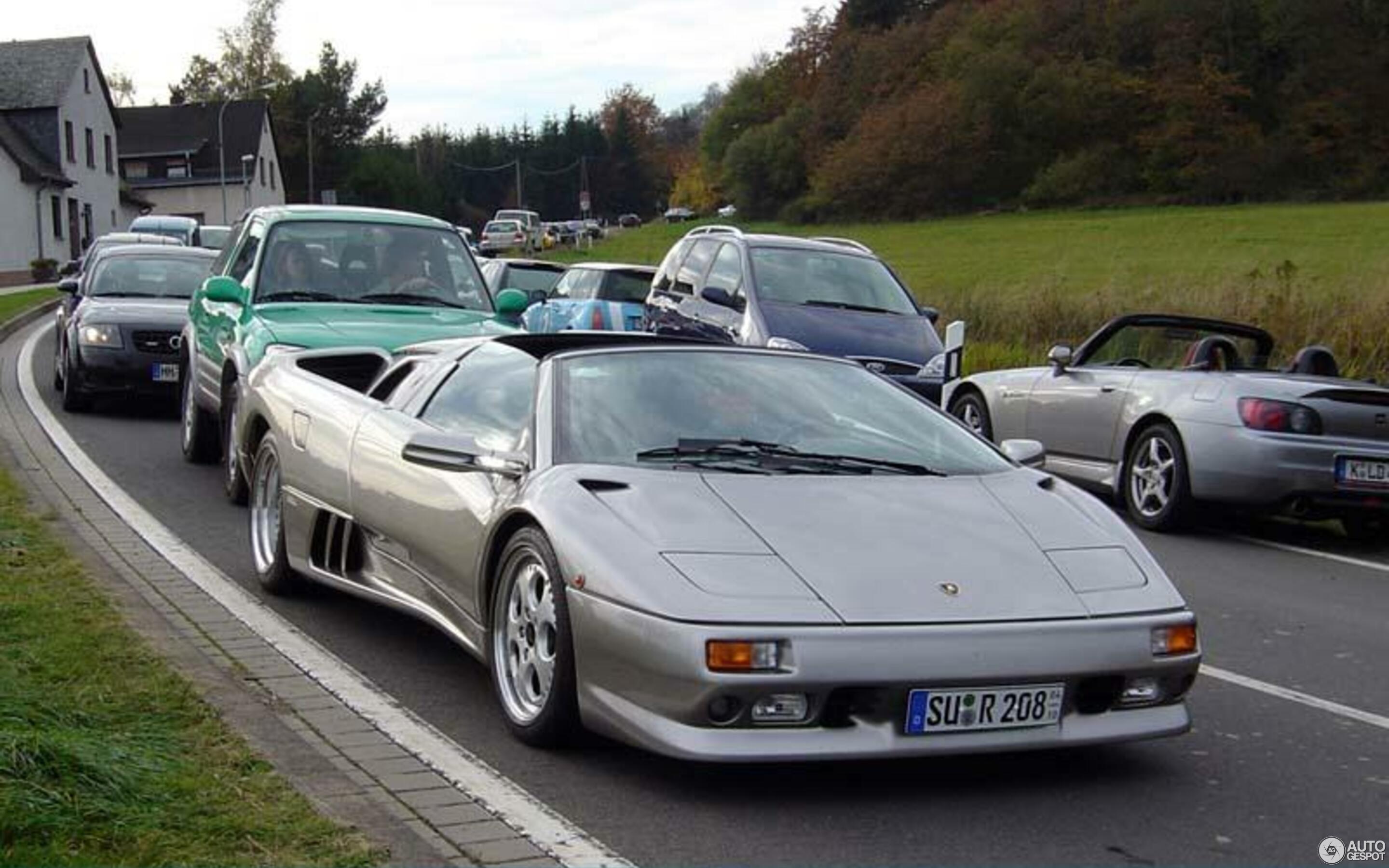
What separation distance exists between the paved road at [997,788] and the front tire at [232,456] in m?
3.38

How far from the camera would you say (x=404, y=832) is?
4.34m

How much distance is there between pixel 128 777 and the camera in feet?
14.6

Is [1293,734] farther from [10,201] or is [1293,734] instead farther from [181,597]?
[10,201]

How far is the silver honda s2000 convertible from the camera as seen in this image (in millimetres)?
4574

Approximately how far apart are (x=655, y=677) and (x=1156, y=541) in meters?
6.86

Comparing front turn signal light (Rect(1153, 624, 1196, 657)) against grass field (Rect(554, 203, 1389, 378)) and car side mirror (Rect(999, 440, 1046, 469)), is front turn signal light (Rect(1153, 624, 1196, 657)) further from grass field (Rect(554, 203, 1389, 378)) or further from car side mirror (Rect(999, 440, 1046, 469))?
grass field (Rect(554, 203, 1389, 378))

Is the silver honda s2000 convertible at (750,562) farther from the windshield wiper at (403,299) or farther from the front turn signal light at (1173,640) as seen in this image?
the windshield wiper at (403,299)

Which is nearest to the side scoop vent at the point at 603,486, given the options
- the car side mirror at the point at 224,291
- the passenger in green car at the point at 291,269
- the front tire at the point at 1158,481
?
the car side mirror at the point at 224,291

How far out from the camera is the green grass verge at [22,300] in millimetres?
30672

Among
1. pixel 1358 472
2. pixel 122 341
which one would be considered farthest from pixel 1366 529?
pixel 122 341

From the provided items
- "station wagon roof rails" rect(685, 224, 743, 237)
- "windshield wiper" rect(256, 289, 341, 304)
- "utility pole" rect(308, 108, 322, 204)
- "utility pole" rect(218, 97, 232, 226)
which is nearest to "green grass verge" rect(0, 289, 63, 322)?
"station wagon roof rails" rect(685, 224, 743, 237)

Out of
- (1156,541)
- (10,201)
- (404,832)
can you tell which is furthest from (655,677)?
(10,201)

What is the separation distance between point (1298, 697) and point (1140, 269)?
2761cm

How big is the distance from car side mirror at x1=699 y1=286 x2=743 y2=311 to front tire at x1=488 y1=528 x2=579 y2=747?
961 cm
